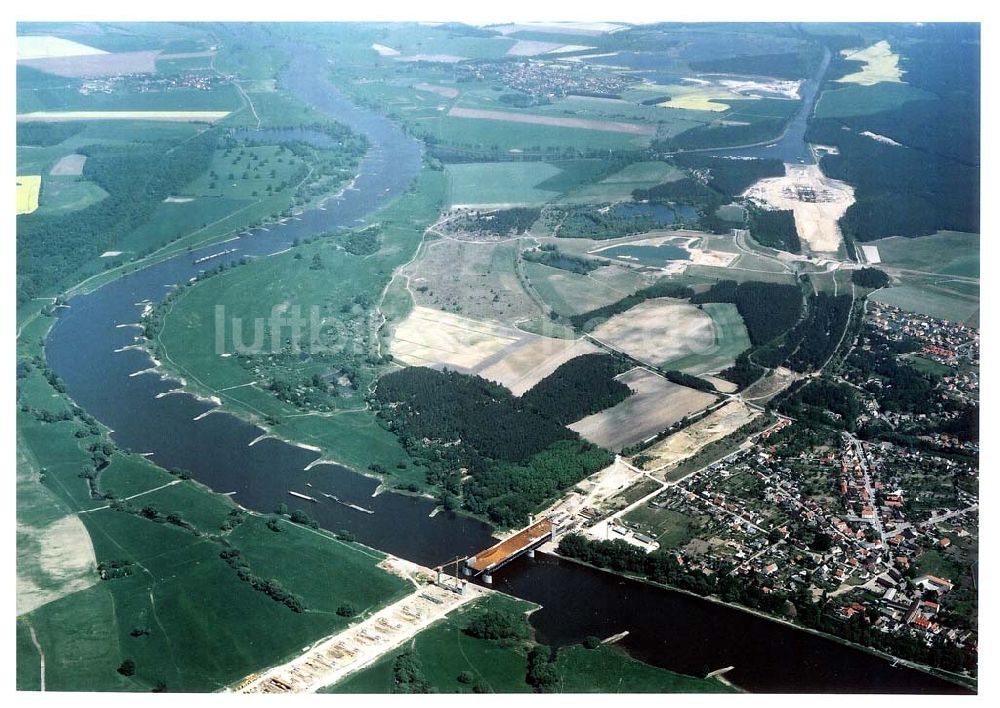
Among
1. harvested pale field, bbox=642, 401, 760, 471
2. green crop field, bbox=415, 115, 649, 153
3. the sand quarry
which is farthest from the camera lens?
green crop field, bbox=415, 115, 649, 153

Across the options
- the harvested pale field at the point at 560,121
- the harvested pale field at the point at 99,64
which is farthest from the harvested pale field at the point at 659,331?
the harvested pale field at the point at 99,64

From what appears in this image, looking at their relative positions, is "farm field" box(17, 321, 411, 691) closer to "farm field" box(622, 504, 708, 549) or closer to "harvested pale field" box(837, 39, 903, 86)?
"farm field" box(622, 504, 708, 549)

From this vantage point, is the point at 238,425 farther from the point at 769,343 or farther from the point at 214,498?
the point at 769,343

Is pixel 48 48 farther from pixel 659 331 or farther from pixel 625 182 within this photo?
pixel 659 331

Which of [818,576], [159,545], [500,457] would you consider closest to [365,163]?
[500,457]

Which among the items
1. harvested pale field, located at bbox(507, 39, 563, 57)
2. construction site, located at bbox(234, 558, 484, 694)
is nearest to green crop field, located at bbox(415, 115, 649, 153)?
harvested pale field, located at bbox(507, 39, 563, 57)
